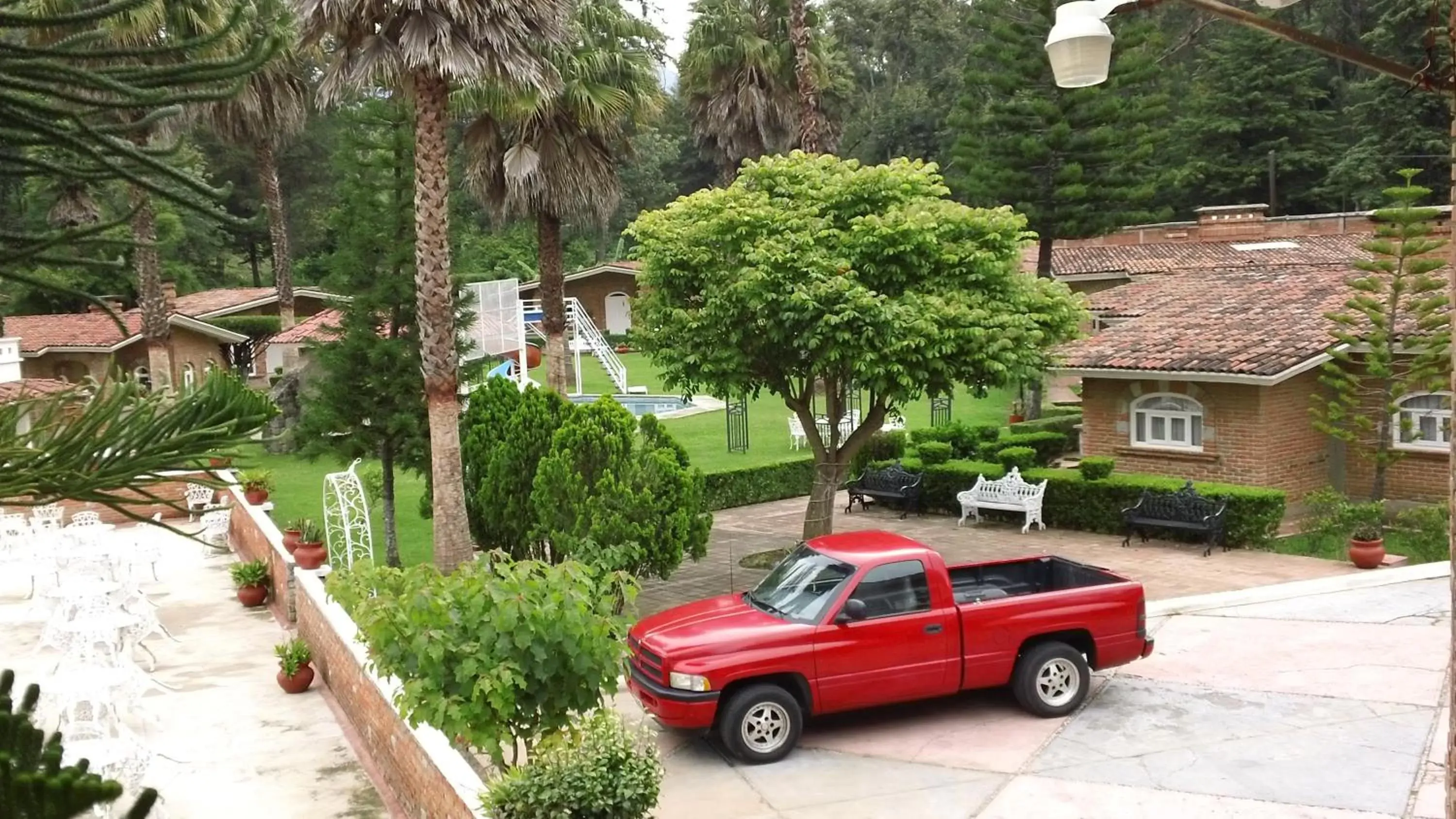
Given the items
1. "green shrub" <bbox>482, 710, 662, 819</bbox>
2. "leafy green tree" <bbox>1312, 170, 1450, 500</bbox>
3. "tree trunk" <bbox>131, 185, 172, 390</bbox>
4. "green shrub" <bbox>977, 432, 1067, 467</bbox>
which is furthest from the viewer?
"tree trunk" <bbox>131, 185, 172, 390</bbox>

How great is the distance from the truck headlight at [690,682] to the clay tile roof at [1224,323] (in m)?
11.7

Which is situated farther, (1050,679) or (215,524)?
(215,524)

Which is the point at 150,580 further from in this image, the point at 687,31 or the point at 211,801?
the point at 687,31

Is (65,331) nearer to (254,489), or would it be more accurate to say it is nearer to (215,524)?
(254,489)

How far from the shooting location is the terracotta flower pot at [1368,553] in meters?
15.8

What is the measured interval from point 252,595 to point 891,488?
10.5m

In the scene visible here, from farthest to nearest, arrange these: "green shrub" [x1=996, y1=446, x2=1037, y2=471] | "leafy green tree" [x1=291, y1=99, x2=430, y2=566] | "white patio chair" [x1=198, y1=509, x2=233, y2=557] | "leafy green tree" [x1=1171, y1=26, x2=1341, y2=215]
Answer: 1. "leafy green tree" [x1=1171, y1=26, x2=1341, y2=215]
2. "green shrub" [x1=996, y1=446, x2=1037, y2=471]
3. "white patio chair" [x1=198, y1=509, x2=233, y2=557]
4. "leafy green tree" [x1=291, y1=99, x2=430, y2=566]

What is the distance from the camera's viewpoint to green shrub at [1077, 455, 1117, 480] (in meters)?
19.5

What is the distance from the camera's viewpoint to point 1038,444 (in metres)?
24.3

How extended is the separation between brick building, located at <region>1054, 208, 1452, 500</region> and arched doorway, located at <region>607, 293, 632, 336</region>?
1227 inches

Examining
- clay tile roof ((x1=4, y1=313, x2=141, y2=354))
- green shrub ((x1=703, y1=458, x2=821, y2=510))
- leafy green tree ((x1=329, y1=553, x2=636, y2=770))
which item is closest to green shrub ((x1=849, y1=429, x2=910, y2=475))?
green shrub ((x1=703, y1=458, x2=821, y2=510))

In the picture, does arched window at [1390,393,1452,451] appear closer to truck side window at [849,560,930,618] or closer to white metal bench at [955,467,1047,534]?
white metal bench at [955,467,1047,534]

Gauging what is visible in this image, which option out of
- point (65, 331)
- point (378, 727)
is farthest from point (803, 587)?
point (65, 331)

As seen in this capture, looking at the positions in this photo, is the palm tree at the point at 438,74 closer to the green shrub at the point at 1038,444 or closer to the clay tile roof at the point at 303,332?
the green shrub at the point at 1038,444
